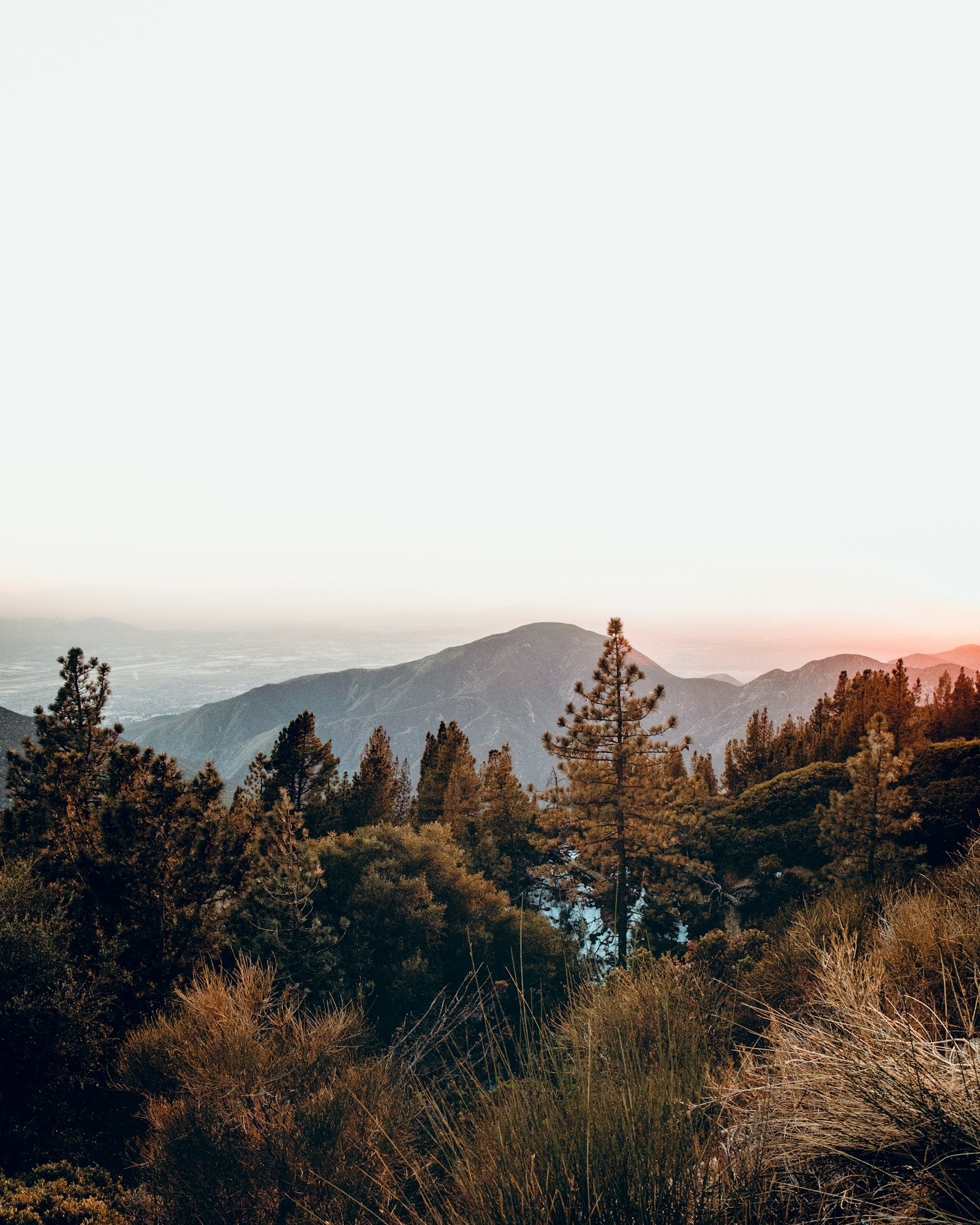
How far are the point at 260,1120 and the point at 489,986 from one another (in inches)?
508

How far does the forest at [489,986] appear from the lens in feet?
9.60

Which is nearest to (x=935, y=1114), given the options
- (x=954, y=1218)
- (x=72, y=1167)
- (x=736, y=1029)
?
(x=954, y=1218)

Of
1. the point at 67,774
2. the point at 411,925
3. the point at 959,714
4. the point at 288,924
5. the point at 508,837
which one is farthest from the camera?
the point at 959,714

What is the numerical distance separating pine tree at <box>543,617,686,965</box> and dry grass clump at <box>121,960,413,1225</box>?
10826 millimetres

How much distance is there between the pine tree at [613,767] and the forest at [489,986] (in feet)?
0.41

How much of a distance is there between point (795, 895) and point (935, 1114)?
22749 millimetres

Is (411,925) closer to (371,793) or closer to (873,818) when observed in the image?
(371,793)

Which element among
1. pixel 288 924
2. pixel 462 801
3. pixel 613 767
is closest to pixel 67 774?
pixel 288 924

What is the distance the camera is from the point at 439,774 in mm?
31719

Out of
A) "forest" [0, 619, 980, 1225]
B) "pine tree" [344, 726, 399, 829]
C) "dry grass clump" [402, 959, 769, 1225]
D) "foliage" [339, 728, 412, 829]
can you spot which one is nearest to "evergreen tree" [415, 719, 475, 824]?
"forest" [0, 619, 980, 1225]

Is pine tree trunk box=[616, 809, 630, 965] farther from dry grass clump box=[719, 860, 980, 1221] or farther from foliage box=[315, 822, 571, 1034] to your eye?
dry grass clump box=[719, 860, 980, 1221]

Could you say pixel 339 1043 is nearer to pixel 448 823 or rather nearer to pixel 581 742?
pixel 581 742

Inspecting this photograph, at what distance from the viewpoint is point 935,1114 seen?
253 cm

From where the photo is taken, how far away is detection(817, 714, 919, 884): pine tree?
17.0 metres
